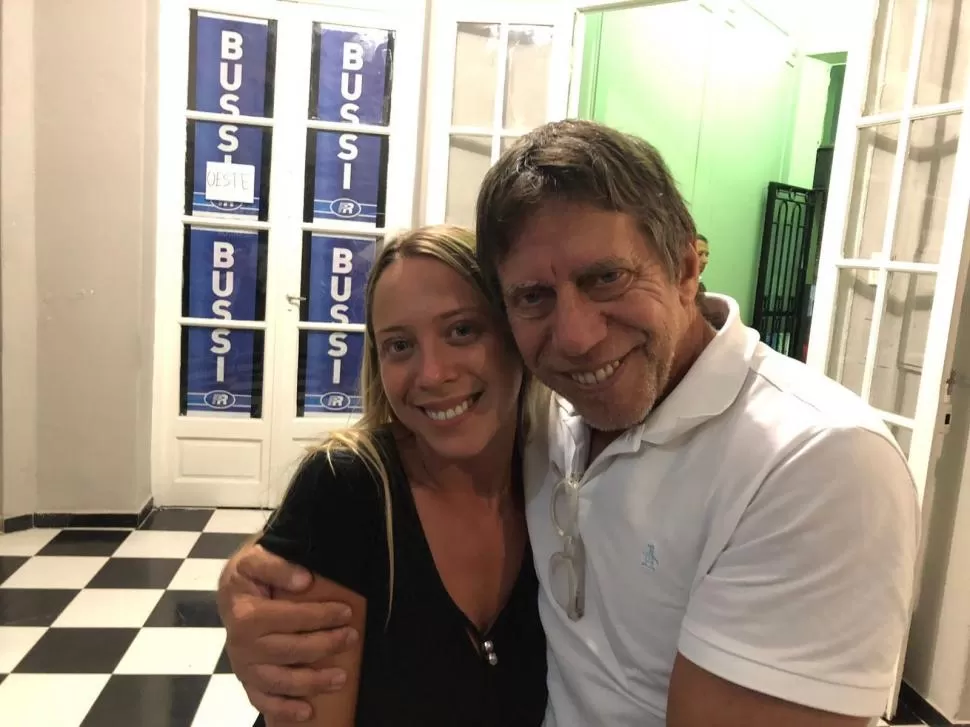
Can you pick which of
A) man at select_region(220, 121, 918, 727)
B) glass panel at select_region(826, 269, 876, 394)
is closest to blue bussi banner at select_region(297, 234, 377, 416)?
glass panel at select_region(826, 269, 876, 394)

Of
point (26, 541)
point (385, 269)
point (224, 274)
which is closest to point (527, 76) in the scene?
point (224, 274)

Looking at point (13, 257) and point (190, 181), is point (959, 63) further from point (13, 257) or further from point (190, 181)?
point (13, 257)

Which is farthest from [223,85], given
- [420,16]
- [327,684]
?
[327,684]

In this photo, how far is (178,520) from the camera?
371 cm

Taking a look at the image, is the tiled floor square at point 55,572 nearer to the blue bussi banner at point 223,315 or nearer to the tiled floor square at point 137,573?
the tiled floor square at point 137,573

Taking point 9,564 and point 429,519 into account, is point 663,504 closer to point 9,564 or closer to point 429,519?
point 429,519

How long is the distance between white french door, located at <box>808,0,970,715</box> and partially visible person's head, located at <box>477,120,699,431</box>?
157cm

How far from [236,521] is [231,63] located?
232 cm

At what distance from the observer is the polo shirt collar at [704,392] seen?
92 cm

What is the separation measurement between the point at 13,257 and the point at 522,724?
3.15 metres

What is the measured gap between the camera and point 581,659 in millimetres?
987

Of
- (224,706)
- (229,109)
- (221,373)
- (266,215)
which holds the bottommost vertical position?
(224,706)

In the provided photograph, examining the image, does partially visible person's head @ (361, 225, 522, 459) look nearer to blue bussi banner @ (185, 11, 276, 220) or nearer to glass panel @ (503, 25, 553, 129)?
glass panel @ (503, 25, 553, 129)

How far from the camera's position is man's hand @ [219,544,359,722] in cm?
97
